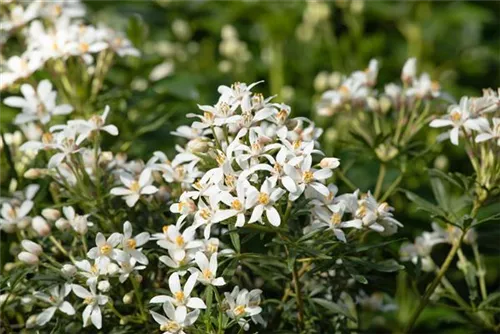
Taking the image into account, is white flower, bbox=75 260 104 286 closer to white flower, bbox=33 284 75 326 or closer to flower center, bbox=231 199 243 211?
white flower, bbox=33 284 75 326

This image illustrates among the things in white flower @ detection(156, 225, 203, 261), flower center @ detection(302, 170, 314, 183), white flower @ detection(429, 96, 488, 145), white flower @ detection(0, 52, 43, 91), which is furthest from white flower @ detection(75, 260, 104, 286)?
white flower @ detection(429, 96, 488, 145)

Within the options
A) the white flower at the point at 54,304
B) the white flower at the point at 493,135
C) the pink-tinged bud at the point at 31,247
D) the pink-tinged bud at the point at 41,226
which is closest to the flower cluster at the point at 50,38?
the pink-tinged bud at the point at 41,226

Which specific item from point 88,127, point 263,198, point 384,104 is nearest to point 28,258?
point 88,127

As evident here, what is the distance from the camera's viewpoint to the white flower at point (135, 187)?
2062 millimetres

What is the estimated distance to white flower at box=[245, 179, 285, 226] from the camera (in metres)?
→ 1.77

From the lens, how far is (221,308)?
183 centimetres

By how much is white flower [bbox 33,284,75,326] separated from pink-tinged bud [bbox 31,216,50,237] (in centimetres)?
17

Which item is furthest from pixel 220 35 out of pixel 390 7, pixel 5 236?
pixel 5 236

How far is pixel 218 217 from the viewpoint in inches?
70.6

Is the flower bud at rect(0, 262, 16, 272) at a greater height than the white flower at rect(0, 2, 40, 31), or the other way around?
the white flower at rect(0, 2, 40, 31)

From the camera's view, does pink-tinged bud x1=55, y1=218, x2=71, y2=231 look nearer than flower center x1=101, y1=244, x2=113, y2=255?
No

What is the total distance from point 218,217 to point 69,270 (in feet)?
1.23

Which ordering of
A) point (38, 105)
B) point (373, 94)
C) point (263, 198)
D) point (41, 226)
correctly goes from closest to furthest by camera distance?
point (263, 198), point (41, 226), point (38, 105), point (373, 94)

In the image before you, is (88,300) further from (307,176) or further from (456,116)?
(456,116)
